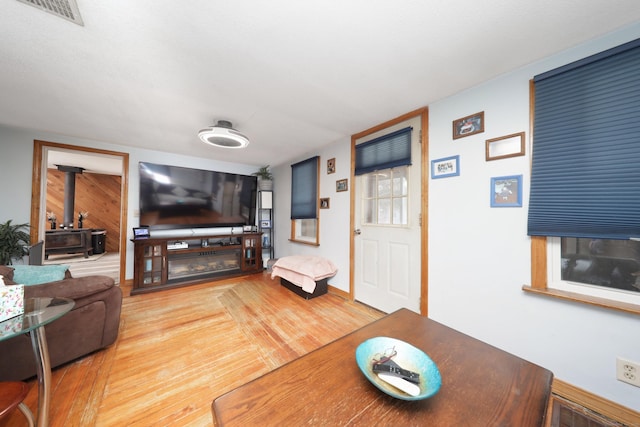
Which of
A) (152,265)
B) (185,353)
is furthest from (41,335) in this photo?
(152,265)

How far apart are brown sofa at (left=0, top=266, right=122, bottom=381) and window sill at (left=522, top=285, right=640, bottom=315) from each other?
10.6 ft

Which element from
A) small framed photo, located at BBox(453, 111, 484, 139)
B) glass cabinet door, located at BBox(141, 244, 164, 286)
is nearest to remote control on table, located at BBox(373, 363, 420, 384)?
small framed photo, located at BBox(453, 111, 484, 139)

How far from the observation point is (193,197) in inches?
150

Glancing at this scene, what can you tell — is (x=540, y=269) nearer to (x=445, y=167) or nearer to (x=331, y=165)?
(x=445, y=167)

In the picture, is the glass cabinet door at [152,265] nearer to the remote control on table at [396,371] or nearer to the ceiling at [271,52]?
the ceiling at [271,52]

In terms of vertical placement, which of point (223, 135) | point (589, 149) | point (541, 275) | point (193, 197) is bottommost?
point (541, 275)

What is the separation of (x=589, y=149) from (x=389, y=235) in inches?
62.8

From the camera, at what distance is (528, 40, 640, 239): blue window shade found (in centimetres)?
121

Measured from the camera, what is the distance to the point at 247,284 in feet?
11.7

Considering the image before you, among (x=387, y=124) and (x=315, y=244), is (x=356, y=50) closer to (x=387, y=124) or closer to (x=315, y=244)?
(x=387, y=124)

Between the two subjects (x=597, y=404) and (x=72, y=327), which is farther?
(x=72, y=327)

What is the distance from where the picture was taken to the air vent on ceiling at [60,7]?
1.13 m

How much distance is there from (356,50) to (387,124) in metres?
1.19

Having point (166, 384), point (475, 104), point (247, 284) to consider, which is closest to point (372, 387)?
point (166, 384)
